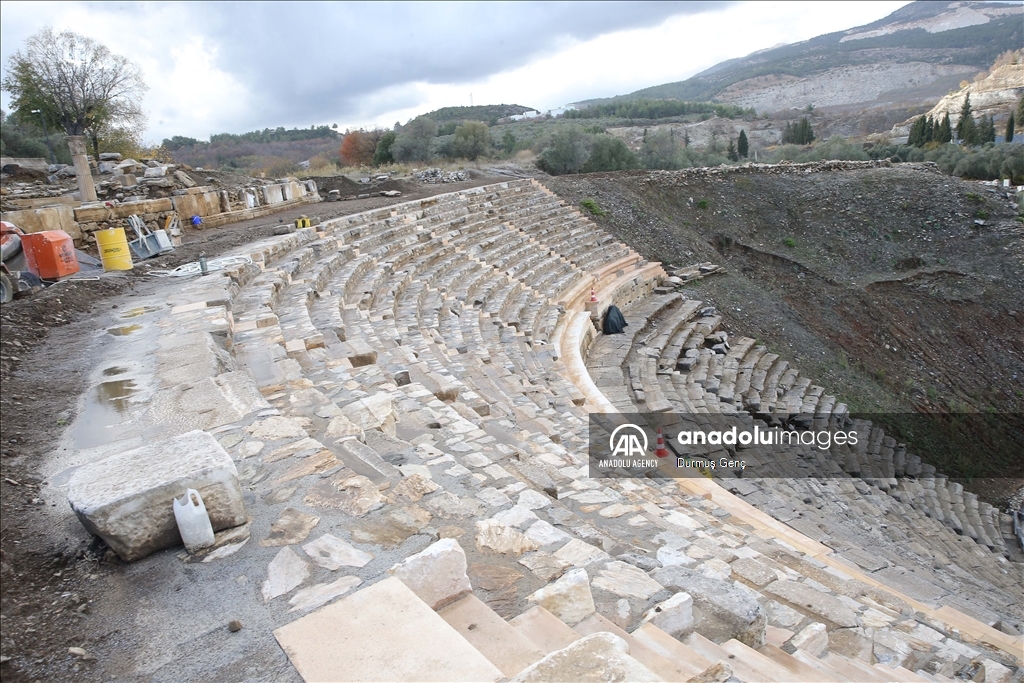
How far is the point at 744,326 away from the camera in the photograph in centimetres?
1438

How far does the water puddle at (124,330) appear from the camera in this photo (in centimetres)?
632

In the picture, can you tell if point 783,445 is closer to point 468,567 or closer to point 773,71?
point 468,567

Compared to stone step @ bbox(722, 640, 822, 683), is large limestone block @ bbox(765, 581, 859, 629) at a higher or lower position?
lower

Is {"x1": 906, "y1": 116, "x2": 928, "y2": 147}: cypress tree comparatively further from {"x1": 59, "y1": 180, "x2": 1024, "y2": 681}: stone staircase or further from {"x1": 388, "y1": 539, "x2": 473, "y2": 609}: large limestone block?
{"x1": 388, "y1": 539, "x2": 473, "y2": 609}: large limestone block

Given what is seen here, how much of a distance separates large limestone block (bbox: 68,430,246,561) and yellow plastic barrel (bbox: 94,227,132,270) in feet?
25.3

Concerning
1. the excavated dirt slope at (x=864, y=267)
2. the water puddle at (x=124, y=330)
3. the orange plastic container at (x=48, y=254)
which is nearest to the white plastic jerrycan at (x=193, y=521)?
the water puddle at (x=124, y=330)

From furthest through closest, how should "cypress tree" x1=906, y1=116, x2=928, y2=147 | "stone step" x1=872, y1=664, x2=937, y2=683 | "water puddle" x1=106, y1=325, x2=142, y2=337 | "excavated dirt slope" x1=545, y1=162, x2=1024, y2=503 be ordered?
"cypress tree" x1=906, y1=116, x2=928, y2=147 → "excavated dirt slope" x1=545, y1=162, x2=1024, y2=503 → "water puddle" x1=106, y1=325, x2=142, y2=337 → "stone step" x1=872, y1=664, x2=937, y2=683

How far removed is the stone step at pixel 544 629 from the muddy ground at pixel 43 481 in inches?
58.0

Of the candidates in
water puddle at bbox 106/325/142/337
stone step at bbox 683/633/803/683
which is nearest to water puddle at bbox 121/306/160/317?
water puddle at bbox 106/325/142/337

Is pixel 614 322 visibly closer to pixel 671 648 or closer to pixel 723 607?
pixel 723 607

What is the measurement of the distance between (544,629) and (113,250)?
31.2 feet

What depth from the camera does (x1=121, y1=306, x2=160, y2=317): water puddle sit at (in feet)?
23.2

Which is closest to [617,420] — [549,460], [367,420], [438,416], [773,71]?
[549,460]

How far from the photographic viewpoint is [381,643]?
7.21ft
